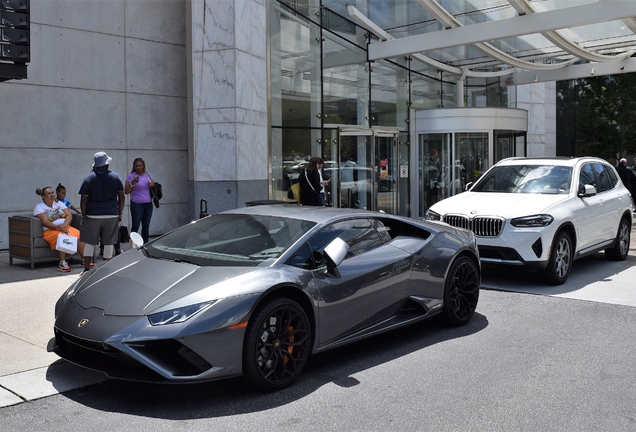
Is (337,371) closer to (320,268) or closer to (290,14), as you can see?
(320,268)

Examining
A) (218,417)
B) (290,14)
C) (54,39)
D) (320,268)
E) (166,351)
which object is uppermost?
(290,14)

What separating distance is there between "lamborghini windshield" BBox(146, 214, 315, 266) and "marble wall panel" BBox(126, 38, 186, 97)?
8548 millimetres

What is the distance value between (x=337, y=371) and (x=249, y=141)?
9.00 metres

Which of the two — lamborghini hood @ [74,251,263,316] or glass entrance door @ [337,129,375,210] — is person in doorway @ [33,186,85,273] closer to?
lamborghini hood @ [74,251,263,316]

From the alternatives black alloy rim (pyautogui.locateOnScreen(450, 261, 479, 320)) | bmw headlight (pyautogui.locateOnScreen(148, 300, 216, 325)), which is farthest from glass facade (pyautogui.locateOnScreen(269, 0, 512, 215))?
bmw headlight (pyautogui.locateOnScreen(148, 300, 216, 325))

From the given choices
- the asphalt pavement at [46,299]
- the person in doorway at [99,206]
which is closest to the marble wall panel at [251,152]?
the asphalt pavement at [46,299]

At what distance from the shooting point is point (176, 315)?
4.85 metres

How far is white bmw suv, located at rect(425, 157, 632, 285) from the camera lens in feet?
30.8

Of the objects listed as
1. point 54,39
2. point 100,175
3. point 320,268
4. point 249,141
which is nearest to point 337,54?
point 249,141

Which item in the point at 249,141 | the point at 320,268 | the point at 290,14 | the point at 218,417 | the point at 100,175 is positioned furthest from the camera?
the point at 290,14

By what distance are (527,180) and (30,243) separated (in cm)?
748

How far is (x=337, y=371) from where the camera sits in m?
5.84

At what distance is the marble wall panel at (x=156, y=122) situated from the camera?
14.4 metres

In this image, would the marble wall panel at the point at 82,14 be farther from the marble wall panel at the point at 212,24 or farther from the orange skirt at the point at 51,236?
the orange skirt at the point at 51,236
